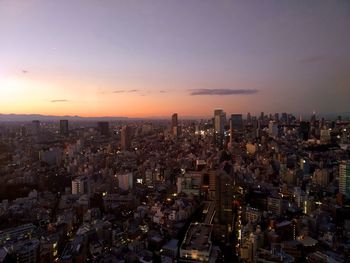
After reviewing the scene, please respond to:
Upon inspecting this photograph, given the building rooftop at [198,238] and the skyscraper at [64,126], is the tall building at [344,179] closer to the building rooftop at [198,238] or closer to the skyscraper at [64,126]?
the building rooftop at [198,238]

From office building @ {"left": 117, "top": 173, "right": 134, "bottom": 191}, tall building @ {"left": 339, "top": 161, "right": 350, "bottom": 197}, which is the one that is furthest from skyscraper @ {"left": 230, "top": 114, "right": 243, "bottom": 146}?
tall building @ {"left": 339, "top": 161, "right": 350, "bottom": 197}

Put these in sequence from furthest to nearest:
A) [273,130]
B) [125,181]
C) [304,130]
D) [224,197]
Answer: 1. [273,130]
2. [304,130]
3. [125,181]
4. [224,197]

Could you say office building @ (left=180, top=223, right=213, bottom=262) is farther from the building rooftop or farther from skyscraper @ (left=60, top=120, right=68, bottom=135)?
skyscraper @ (left=60, top=120, right=68, bottom=135)

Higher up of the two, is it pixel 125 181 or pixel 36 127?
pixel 36 127

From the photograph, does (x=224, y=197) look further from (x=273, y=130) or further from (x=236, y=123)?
(x=236, y=123)

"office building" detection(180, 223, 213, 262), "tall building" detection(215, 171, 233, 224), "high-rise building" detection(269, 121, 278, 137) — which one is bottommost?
"office building" detection(180, 223, 213, 262)

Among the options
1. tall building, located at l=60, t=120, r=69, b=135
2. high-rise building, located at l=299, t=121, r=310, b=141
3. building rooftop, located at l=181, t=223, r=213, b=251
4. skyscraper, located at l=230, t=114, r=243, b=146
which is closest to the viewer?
building rooftop, located at l=181, t=223, r=213, b=251

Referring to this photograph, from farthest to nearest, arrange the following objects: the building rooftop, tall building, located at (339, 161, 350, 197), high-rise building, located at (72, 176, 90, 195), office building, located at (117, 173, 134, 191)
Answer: office building, located at (117, 173, 134, 191), high-rise building, located at (72, 176, 90, 195), tall building, located at (339, 161, 350, 197), the building rooftop

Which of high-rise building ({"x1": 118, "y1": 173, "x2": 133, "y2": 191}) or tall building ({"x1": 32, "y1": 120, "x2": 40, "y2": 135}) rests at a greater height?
tall building ({"x1": 32, "y1": 120, "x2": 40, "y2": 135})

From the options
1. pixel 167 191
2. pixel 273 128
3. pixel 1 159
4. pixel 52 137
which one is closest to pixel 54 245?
pixel 167 191

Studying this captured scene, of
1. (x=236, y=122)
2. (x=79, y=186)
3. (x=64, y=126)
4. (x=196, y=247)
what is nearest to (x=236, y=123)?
(x=236, y=122)

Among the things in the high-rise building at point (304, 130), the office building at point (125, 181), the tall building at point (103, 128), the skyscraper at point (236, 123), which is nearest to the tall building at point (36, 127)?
the tall building at point (103, 128)
